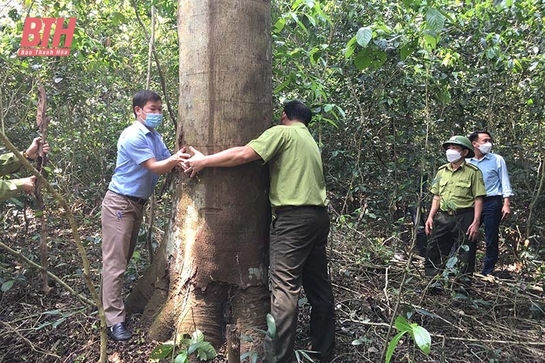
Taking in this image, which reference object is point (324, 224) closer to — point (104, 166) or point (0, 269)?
point (0, 269)

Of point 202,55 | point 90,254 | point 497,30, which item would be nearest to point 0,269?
point 90,254

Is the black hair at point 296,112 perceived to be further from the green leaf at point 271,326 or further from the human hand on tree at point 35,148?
the human hand on tree at point 35,148

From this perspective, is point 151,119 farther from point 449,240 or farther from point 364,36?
point 449,240

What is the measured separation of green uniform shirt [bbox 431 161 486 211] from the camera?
177 inches

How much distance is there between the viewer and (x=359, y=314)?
358 centimetres

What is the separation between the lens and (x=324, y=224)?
299cm

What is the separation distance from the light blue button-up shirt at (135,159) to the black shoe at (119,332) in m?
0.89

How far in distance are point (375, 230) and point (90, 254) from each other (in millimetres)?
3709

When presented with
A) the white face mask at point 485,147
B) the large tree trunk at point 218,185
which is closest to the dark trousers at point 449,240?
the white face mask at point 485,147

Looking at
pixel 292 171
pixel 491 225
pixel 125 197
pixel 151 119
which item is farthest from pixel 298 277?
pixel 491 225

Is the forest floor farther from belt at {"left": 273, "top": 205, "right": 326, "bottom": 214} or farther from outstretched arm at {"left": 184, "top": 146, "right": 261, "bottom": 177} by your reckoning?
outstretched arm at {"left": 184, "top": 146, "right": 261, "bottom": 177}

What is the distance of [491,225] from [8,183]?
4862 mm

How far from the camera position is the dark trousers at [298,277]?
2.71 m

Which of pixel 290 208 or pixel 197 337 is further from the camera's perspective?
pixel 290 208
